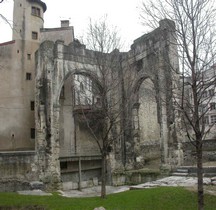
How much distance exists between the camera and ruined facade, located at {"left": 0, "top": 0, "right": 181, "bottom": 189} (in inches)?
785

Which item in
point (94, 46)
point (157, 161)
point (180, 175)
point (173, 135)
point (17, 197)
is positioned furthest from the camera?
point (157, 161)

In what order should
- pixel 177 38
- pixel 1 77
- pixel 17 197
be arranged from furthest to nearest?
pixel 1 77, pixel 17 197, pixel 177 38

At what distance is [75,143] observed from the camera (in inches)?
1072

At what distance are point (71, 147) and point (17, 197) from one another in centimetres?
1281

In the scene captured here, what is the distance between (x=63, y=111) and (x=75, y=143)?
10.00 feet

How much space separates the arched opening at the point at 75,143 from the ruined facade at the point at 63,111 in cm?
8

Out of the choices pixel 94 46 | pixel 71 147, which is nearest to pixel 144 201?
pixel 94 46

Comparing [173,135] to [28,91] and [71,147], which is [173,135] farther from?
[28,91]

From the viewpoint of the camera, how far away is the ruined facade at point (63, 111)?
19938 millimetres

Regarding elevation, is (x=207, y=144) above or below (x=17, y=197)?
above

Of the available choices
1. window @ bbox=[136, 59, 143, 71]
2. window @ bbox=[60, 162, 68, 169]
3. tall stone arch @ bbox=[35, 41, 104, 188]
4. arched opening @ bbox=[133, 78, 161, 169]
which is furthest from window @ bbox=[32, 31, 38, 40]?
window @ bbox=[60, 162, 68, 169]

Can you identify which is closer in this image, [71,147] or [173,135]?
[173,135]

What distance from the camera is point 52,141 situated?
21.5 metres

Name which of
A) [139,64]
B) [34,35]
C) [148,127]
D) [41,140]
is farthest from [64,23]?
[41,140]
